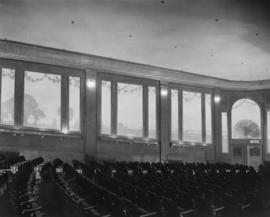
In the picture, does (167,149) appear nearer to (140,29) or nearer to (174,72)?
(174,72)

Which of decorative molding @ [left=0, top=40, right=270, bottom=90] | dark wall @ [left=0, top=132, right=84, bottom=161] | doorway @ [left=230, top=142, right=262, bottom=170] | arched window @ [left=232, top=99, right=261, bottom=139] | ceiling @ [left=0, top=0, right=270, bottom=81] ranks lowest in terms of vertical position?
doorway @ [left=230, top=142, right=262, bottom=170]

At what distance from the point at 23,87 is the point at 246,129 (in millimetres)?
12536

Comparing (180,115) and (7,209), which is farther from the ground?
(180,115)

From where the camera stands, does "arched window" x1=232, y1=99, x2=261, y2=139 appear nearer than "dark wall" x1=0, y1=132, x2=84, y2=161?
No

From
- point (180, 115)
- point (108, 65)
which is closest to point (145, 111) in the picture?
point (180, 115)

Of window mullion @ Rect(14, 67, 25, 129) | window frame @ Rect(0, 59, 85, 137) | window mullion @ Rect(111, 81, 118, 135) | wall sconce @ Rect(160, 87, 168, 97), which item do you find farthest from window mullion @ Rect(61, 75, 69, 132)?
wall sconce @ Rect(160, 87, 168, 97)

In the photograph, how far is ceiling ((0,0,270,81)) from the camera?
1032 centimetres

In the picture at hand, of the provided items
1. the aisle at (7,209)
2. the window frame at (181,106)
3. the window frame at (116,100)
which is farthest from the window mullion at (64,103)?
the aisle at (7,209)

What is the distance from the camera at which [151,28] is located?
477 inches

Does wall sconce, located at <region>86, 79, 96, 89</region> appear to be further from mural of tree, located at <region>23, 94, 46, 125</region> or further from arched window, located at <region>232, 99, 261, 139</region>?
arched window, located at <region>232, 99, 261, 139</region>

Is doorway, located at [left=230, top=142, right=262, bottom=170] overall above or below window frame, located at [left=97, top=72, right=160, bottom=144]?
below

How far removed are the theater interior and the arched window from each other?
0.06 m

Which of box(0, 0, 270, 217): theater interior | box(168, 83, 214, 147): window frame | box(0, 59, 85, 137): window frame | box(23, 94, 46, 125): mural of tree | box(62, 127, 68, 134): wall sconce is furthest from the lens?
box(168, 83, 214, 147): window frame

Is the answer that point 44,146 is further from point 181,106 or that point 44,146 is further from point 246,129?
point 246,129
